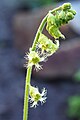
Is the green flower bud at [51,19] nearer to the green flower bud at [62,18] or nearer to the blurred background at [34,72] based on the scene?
the green flower bud at [62,18]

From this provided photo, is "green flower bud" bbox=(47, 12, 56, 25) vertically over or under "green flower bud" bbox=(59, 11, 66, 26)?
under

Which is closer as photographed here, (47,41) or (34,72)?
(47,41)

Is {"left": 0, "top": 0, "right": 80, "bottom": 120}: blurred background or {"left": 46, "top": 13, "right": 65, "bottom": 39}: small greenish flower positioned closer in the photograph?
{"left": 46, "top": 13, "right": 65, "bottom": 39}: small greenish flower

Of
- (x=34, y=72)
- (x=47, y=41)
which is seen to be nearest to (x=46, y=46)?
(x=47, y=41)

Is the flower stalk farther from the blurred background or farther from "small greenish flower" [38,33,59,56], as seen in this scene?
the blurred background

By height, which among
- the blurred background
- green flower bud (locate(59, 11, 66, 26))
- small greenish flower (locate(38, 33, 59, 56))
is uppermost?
the blurred background

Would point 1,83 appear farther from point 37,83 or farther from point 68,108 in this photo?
point 68,108

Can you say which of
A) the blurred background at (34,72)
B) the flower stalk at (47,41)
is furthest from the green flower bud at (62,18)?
the blurred background at (34,72)

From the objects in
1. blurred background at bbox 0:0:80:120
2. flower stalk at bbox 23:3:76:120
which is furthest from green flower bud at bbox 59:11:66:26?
blurred background at bbox 0:0:80:120

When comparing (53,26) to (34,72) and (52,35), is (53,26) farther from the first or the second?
(34,72)
